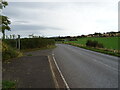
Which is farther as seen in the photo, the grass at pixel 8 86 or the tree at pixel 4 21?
the tree at pixel 4 21

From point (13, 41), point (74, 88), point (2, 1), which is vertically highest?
point (2, 1)

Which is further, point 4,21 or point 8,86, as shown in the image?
point 4,21

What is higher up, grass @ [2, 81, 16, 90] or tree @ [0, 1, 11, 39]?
tree @ [0, 1, 11, 39]

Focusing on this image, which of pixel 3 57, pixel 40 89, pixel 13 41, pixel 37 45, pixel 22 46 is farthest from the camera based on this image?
pixel 37 45

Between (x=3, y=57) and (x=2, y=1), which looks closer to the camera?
(x=3, y=57)

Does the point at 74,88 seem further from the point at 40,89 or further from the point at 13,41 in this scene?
the point at 13,41

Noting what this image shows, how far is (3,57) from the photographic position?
47.9 feet

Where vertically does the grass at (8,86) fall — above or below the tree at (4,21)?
below

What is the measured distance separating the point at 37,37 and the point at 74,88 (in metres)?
30.1

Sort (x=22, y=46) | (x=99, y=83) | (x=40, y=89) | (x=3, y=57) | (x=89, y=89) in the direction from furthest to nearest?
(x=22, y=46), (x=3, y=57), (x=99, y=83), (x=89, y=89), (x=40, y=89)

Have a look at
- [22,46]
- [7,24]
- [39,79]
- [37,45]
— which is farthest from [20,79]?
[37,45]

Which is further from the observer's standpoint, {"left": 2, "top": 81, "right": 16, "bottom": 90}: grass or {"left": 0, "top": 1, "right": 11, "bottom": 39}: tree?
{"left": 0, "top": 1, "right": 11, "bottom": 39}: tree

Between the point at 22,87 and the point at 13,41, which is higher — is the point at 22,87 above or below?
below

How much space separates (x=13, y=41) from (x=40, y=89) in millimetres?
21084
